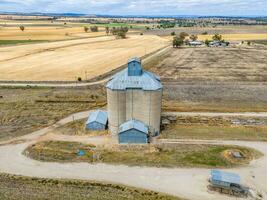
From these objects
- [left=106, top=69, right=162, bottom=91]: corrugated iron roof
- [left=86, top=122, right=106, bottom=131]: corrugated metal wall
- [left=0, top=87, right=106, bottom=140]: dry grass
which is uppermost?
[left=106, top=69, right=162, bottom=91]: corrugated iron roof

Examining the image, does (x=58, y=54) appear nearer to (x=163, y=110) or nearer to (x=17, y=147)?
(x=163, y=110)

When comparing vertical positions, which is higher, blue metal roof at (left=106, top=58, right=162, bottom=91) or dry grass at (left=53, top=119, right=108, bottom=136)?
blue metal roof at (left=106, top=58, right=162, bottom=91)

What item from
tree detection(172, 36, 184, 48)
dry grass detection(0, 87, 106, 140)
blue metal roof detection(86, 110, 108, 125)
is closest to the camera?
blue metal roof detection(86, 110, 108, 125)

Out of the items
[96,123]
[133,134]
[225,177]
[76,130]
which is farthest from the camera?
[76,130]

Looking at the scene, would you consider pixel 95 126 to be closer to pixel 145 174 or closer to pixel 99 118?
pixel 99 118

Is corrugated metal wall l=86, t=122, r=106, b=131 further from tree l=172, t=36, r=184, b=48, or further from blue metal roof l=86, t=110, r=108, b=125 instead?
tree l=172, t=36, r=184, b=48

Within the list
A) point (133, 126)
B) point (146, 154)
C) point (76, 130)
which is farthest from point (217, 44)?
point (146, 154)

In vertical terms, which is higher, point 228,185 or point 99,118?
point 99,118

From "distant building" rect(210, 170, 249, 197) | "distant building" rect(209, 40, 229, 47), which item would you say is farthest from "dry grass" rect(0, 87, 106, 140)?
"distant building" rect(209, 40, 229, 47)
